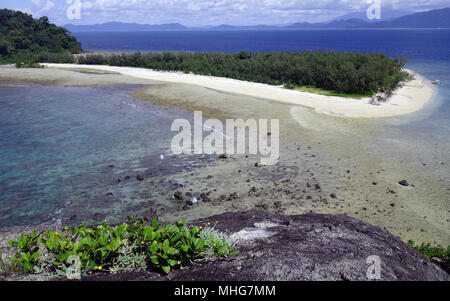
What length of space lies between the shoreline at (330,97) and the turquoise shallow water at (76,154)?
30.3ft

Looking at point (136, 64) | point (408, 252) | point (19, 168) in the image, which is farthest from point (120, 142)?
point (136, 64)

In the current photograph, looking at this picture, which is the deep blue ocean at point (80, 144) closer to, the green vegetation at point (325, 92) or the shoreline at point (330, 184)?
the shoreline at point (330, 184)

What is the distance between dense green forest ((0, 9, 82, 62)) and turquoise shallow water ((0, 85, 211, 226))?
31.5 metres

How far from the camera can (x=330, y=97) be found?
26.1 meters

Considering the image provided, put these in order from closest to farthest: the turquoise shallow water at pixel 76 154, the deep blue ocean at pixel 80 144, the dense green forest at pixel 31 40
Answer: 1. the turquoise shallow water at pixel 76 154
2. the deep blue ocean at pixel 80 144
3. the dense green forest at pixel 31 40

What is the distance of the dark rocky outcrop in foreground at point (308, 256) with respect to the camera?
15.5ft

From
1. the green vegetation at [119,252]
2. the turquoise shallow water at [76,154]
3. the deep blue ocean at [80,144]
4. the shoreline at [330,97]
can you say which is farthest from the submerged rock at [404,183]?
the shoreline at [330,97]

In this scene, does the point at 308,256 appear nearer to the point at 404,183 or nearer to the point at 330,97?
the point at 404,183

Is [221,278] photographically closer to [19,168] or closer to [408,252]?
[408,252]

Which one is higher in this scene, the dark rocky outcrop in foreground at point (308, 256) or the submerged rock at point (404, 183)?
the dark rocky outcrop in foreground at point (308, 256)

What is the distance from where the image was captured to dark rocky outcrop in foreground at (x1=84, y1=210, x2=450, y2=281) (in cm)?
473

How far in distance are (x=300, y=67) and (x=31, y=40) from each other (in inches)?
2111

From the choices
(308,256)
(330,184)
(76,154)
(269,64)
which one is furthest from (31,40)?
(308,256)

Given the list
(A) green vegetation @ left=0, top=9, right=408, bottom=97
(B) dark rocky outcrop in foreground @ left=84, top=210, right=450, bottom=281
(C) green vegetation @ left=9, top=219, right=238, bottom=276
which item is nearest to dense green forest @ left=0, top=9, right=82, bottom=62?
(A) green vegetation @ left=0, top=9, right=408, bottom=97
